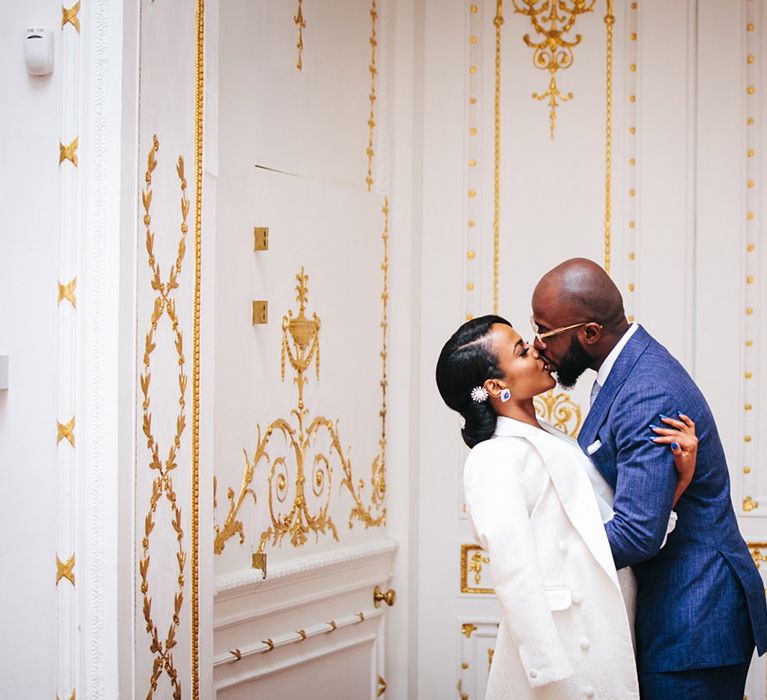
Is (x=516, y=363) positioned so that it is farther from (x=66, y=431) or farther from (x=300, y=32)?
(x=300, y=32)

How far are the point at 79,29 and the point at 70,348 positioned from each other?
68 cm

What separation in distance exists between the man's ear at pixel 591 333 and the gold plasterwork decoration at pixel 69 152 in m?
1.20

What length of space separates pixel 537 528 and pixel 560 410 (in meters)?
1.56

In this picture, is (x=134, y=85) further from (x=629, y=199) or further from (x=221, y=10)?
(x=629, y=199)

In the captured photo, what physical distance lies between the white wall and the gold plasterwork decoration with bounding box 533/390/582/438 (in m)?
2.04

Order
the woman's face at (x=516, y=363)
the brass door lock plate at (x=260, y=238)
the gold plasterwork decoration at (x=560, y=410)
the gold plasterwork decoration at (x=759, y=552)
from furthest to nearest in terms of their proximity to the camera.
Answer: the gold plasterwork decoration at (x=560, y=410), the gold plasterwork decoration at (x=759, y=552), the brass door lock plate at (x=260, y=238), the woman's face at (x=516, y=363)

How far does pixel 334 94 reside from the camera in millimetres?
3688

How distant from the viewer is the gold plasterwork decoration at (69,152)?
2305 mm

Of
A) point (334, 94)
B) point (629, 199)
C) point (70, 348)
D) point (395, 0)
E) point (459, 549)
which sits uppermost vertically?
point (395, 0)

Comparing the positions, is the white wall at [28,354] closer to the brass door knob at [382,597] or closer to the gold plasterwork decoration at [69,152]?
the gold plasterwork decoration at [69,152]

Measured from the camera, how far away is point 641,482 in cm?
232

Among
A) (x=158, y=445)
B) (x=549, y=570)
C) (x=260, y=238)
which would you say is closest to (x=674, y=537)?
(x=549, y=570)

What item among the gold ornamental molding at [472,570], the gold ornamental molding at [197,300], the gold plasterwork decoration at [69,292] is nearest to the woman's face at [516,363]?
the gold ornamental molding at [197,300]

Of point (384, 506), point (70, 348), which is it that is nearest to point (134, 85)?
point (70, 348)
